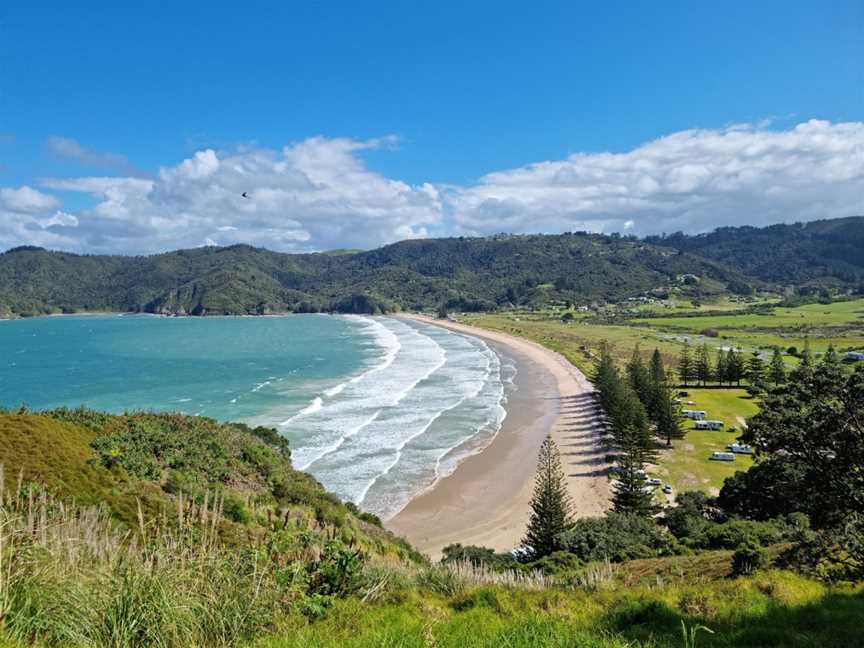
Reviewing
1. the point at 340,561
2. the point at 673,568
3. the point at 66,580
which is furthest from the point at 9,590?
the point at 673,568

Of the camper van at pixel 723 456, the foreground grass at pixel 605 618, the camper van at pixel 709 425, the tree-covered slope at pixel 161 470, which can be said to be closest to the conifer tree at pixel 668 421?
the camper van at pixel 709 425

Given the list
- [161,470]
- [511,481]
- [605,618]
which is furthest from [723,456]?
[161,470]

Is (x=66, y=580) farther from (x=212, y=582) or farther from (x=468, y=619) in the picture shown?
(x=468, y=619)

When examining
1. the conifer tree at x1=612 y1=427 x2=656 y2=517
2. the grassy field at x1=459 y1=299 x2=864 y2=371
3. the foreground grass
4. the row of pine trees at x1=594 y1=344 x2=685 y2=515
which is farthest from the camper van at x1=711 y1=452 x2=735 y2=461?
the grassy field at x1=459 y1=299 x2=864 y2=371

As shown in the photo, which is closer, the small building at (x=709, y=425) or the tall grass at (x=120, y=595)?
the tall grass at (x=120, y=595)

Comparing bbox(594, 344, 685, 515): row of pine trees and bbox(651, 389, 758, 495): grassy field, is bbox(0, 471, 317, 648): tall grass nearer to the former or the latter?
bbox(594, 344, 685, 515): row of pine trees

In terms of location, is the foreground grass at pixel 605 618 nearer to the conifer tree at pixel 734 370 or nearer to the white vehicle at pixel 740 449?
the white vehicle at pixel 740 449
